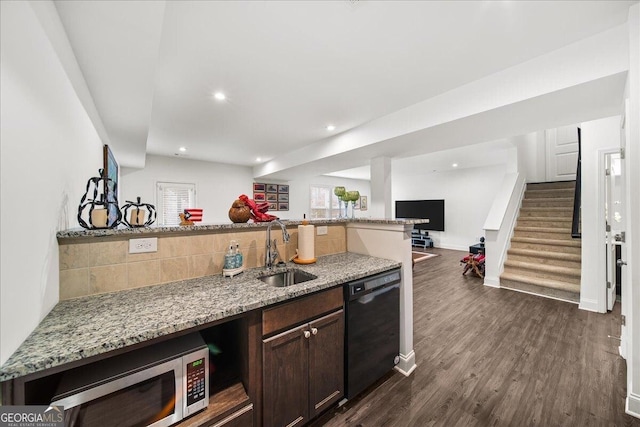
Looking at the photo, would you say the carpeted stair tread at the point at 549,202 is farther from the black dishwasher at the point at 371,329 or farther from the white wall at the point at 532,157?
the black dishwasher at the point at 371,329

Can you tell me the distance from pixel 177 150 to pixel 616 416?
6120 mm

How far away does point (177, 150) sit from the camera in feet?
15.2

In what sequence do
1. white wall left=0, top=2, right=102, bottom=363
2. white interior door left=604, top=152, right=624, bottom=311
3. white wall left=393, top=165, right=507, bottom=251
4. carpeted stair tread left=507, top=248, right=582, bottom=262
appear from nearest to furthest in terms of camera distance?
1. white wall left=0, top=2, right=102, bottom=363
2. white interior door left=604, top=152, right=624, bottom=311
3. carpeted stair tread left=507, top=248, right=582, bottom=262
4. white wall left=393, top=165, right=507, bottom=251

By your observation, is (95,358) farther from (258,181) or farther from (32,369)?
(258,181)

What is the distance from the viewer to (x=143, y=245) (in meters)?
1.41

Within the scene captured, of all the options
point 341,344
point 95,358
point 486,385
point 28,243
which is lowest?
point 486,385

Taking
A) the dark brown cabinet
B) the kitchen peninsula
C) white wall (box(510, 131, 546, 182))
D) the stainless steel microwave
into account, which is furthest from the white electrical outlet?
white wall (box(510, 131, 546, 182))

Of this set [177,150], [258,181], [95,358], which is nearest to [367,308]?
[95,358]

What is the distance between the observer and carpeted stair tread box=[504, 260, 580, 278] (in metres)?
3.58

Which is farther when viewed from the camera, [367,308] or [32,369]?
[367,308]

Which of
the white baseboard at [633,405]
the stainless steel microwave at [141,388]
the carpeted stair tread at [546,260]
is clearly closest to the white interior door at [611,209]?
the carpeted stair tread at [546,260]

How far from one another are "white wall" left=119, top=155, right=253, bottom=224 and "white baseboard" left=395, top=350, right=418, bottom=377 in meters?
4.42

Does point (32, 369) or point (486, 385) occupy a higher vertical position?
point (32, 369)

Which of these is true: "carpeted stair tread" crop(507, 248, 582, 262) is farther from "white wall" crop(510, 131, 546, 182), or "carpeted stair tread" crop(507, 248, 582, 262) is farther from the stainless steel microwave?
the stainless steel microwave
